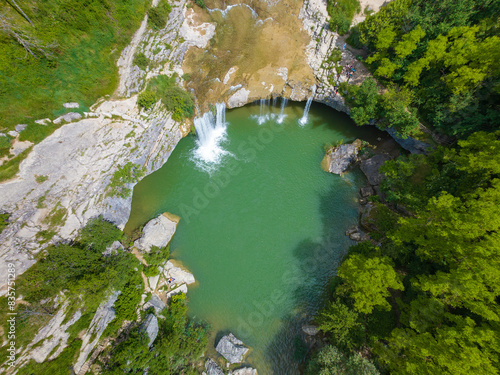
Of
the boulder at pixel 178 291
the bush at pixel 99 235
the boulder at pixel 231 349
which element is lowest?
the boulder at pixel 231 349

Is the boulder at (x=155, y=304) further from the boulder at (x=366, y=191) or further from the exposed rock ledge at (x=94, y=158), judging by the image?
the boulder at (x=366, y=191)

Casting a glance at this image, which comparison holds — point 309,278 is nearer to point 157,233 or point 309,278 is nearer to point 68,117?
point 157,233

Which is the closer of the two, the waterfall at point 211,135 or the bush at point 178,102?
the bush at point 178,102

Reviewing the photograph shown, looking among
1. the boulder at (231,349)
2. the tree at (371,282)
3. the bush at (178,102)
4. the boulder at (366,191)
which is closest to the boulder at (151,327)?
the boulder at (231,349)

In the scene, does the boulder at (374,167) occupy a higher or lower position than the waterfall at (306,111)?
lower

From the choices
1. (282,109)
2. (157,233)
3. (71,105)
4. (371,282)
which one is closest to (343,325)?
(371,282)
